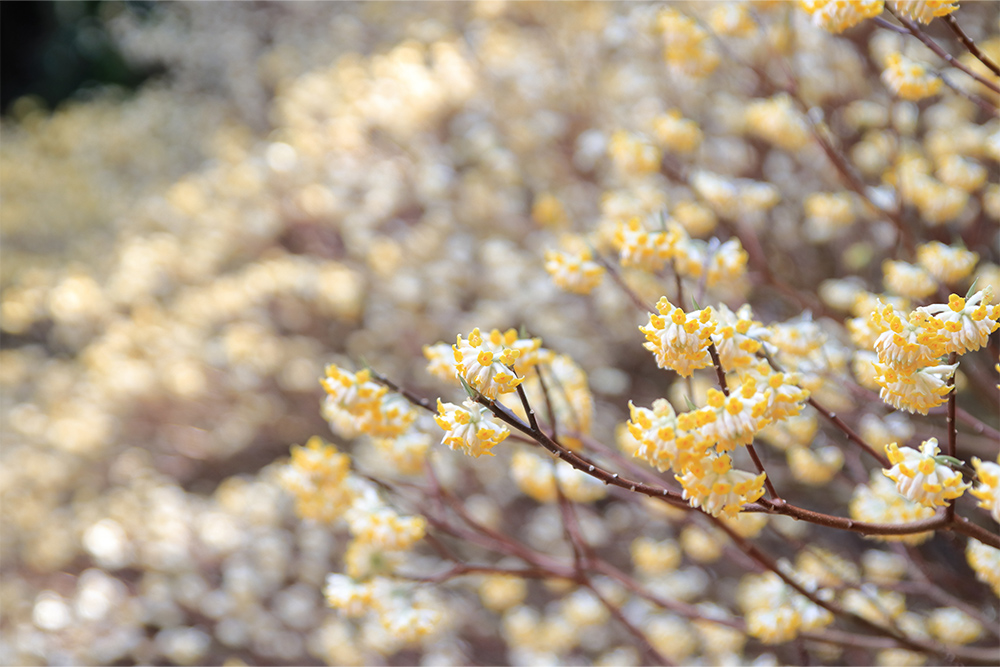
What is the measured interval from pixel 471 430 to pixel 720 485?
0.36m

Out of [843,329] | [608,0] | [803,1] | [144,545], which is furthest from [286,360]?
[803,1]

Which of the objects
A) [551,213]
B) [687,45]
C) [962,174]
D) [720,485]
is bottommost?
[720,485]

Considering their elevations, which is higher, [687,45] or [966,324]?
[687,45]

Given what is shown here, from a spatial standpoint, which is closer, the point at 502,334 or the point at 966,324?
the point at 966,324

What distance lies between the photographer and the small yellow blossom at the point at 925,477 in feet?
3.25

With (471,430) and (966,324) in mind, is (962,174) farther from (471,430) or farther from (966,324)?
(471,430)

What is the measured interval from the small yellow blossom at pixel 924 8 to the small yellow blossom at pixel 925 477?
76cm

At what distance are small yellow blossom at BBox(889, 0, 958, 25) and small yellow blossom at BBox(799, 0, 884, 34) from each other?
0.04 meters

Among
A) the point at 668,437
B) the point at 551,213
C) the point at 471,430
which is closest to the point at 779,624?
the point at 668,437

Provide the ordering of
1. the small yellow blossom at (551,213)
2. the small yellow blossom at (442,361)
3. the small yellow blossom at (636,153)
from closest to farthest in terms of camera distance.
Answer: the small yellow blossom at (442,361), the small yellow blossom at (636,153), the small yellow blossom at (551,213)

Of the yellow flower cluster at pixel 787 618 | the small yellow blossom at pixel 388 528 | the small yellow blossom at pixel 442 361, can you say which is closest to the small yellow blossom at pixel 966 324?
the yellow flower cluster at pixel 787 618

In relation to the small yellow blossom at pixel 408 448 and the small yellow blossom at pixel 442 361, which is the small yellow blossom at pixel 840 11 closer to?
the small yellow blossom at pixel 442 361

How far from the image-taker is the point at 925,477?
100 cm

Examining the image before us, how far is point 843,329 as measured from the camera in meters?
2.50
